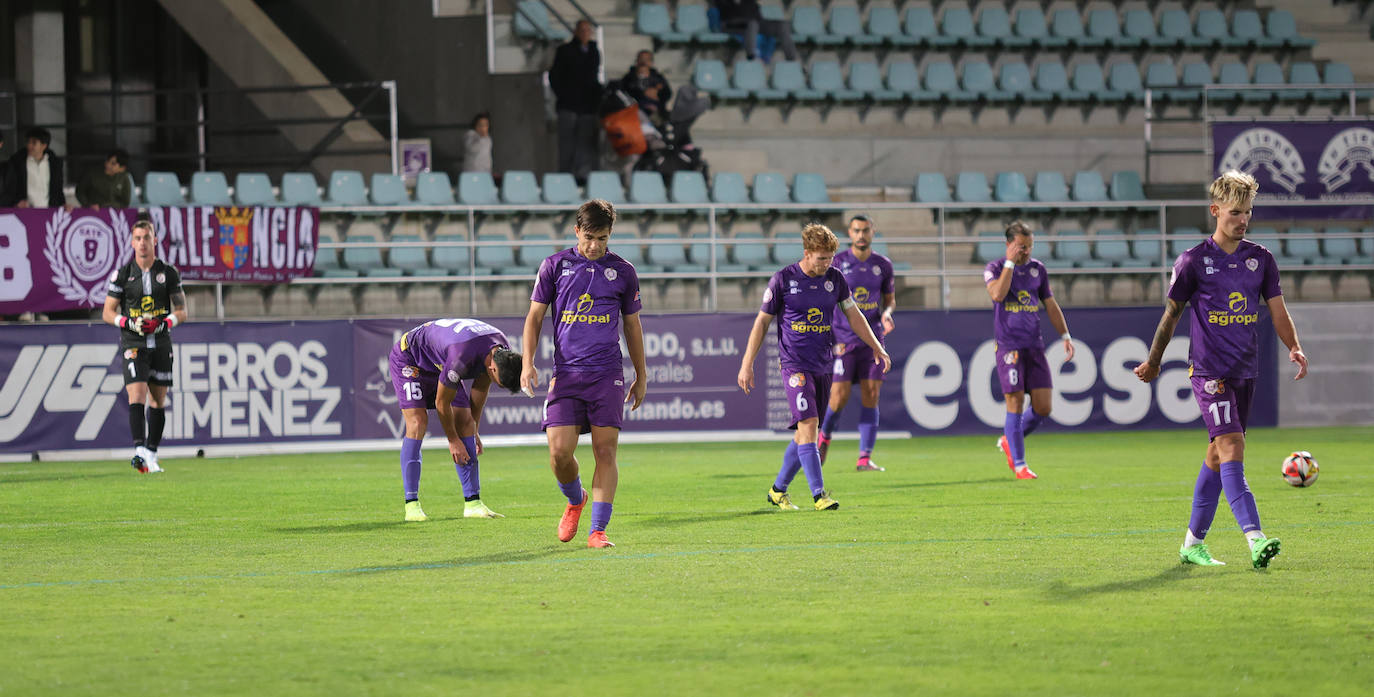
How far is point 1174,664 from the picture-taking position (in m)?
5.59

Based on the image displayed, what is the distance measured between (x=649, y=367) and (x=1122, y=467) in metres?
6.80

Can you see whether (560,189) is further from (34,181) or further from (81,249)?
(34,181)

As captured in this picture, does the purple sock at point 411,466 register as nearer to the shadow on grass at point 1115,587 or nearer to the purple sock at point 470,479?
the purple sock at point 470,479

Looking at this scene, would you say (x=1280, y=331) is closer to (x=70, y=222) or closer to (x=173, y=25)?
(x=70, y=222)

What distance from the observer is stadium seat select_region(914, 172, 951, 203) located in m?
24.9

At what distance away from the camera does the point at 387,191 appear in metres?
22.4

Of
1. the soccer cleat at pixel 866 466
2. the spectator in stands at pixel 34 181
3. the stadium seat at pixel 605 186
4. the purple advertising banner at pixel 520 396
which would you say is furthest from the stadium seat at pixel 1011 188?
the spectator in stands at pixel 34 181

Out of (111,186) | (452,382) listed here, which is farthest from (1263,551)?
(111,186)

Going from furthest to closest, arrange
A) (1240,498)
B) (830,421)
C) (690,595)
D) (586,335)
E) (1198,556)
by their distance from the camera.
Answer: (830,421)
(586,335)
(1198,556)
(1240,498)
(690,595)

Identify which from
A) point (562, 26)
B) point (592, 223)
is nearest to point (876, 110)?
point (562, 26)

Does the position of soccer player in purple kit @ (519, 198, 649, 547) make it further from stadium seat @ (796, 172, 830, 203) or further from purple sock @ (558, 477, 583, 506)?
stadium seat @ (796, 172, 830, 203)

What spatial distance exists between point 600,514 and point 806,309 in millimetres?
3138

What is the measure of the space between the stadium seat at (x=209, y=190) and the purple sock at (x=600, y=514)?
Answer: 1453 cm

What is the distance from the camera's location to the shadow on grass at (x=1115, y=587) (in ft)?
23.5
